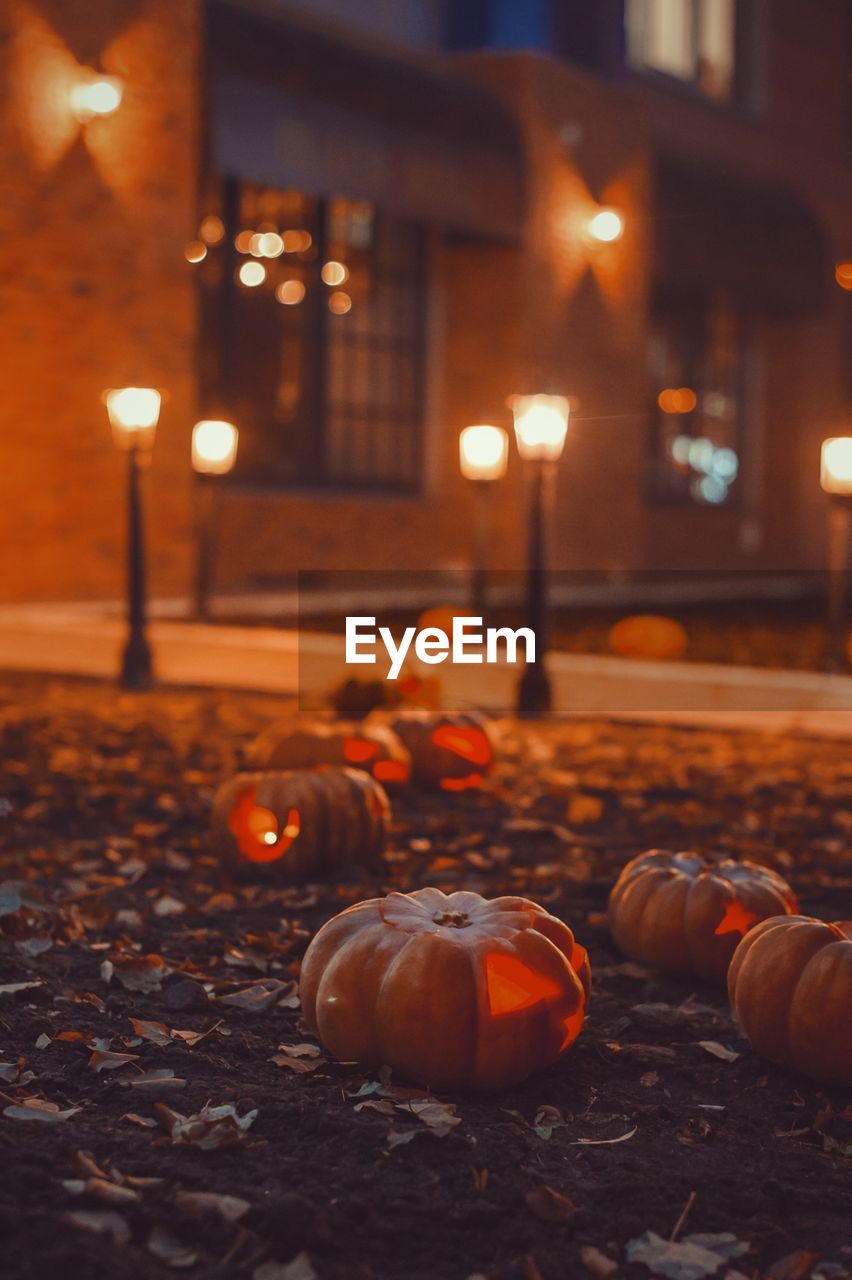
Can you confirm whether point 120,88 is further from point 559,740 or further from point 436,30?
point 559,740

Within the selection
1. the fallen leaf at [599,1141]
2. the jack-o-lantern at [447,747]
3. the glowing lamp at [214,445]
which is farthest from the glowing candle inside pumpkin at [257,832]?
the glowing lamp at [214,445]

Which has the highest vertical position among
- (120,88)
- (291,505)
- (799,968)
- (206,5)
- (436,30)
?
(436,30)

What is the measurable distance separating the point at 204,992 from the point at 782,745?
15.7 feet

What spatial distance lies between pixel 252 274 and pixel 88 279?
2.98 m

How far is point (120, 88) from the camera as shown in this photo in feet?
47.7

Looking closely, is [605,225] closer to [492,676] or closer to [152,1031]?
[492,676]

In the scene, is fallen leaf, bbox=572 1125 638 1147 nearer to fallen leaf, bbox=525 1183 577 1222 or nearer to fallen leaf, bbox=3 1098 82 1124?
fallen leaf, bbox=525 1183 577 1222

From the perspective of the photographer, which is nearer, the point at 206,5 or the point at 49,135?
the point at 49,135

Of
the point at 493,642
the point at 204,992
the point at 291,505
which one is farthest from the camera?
the point at 291,505

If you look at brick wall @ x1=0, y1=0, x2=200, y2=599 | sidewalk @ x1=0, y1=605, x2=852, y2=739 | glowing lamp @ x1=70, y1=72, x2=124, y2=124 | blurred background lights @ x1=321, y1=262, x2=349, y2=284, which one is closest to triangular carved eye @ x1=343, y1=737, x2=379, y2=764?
sidewalk @ x1=0, y1=605, x2=852, y2=739

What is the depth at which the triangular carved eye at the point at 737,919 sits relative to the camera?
412 cm

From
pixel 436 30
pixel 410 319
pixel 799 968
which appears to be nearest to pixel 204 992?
pixel 799 968

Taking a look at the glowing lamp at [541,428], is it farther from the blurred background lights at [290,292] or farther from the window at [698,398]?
the window at [698,398]

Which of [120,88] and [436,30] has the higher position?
[436,30]
